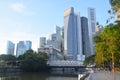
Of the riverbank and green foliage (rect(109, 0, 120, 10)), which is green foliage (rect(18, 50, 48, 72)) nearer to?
the riverbank

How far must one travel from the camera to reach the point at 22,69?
12125cm

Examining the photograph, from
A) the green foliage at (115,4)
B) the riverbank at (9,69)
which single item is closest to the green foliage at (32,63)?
the riverbank at (9,69)

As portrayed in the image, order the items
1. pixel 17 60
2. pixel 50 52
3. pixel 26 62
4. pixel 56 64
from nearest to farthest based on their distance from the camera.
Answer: pixel 26 62, pixel 17 60, pixel 56 64, pixel 50 52

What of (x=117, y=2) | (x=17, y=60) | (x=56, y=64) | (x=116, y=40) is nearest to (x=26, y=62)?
(x=17, y=60)

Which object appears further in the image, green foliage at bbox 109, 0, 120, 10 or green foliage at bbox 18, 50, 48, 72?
green foliage at bbox 18, 50, 48, 72

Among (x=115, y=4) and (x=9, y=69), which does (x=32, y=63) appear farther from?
(x=115, y=4)

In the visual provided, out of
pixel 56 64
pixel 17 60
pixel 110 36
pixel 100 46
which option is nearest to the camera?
pixel 110 36

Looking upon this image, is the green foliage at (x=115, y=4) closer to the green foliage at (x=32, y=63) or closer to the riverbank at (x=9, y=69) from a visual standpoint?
the green foliage at (x=32, y=63)

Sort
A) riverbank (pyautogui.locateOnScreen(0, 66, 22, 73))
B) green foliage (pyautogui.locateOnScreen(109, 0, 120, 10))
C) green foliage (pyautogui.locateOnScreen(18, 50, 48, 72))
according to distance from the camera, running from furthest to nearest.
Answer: riverbank (pyautogui.locateOnScreen(0, 66, 22, 73)) → green foliage (pyautogui.locateOnScreen(18, 50, 48, 72)) → green foliage (pyautogui.locateOnScreen(109, 0, 120, 10))

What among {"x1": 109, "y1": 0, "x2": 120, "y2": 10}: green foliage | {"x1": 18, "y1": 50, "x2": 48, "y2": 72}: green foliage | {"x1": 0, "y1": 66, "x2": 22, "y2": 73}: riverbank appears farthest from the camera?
{"x1": 0, "y1": 66, "x2": 22, "y2": 73}: riverbank

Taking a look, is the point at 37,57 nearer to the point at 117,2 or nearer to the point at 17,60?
the point at 17,60

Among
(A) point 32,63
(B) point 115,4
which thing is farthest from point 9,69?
(B) point 115,4

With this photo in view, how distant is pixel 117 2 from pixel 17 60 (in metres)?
126

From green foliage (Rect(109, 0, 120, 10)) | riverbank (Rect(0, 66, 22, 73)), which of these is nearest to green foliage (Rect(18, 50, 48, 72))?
riverbank (Rect(0, 66, 22, 73))
